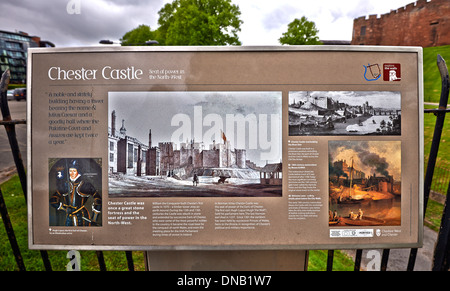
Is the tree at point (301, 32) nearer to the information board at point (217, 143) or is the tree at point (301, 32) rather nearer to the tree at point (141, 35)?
the tree at point (141, 35)

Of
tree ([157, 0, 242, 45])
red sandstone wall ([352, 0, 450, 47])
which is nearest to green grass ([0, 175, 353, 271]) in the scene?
tree ([157, 0, 242, 45])

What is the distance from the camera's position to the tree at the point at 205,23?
14.7 meters

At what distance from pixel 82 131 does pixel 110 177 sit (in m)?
0.39

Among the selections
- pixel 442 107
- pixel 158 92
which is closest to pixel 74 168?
pixel 158 92

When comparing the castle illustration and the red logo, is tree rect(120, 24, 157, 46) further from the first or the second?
the red logo

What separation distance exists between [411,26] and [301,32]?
2184 cm

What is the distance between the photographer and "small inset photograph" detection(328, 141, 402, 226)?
1827 millimetres

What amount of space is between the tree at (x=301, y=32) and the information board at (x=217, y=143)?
1726 centimetres

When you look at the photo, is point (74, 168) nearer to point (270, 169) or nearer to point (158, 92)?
point (158, 92)

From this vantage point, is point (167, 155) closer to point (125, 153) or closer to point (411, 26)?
point (125, 153)

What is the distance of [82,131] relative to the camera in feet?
5.98

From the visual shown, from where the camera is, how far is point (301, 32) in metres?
17.5
